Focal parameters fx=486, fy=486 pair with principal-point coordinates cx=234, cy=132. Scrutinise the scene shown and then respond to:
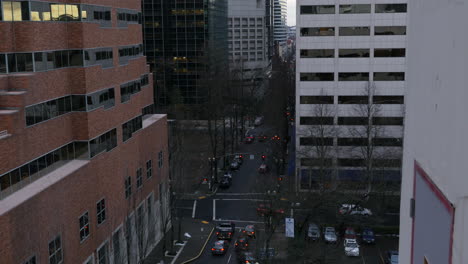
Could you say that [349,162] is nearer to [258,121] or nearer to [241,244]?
[241,244]

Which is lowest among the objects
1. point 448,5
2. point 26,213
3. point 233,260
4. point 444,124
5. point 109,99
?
point 233,260

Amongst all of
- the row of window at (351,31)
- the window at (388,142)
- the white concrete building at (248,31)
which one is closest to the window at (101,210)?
the row of window at (351,31)

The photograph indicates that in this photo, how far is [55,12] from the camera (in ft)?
80.0

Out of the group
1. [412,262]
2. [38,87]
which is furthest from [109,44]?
[412,262]

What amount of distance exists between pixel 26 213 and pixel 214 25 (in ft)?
230

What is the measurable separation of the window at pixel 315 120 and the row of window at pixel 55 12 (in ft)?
80.3

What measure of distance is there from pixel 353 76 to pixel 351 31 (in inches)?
180

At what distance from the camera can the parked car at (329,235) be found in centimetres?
3681

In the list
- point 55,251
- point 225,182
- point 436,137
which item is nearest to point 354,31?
point 225,182

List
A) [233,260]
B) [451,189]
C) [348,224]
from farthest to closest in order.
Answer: [348,224] < [233,260] < [451,189]

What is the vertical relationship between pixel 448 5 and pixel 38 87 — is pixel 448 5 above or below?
above

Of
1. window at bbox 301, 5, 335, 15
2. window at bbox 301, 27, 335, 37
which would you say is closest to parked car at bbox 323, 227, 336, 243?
window at bbox 301, 27, 335, 37

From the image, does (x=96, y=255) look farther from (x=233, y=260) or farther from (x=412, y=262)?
(x=412, y=262)

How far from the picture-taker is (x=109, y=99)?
29672 mm
